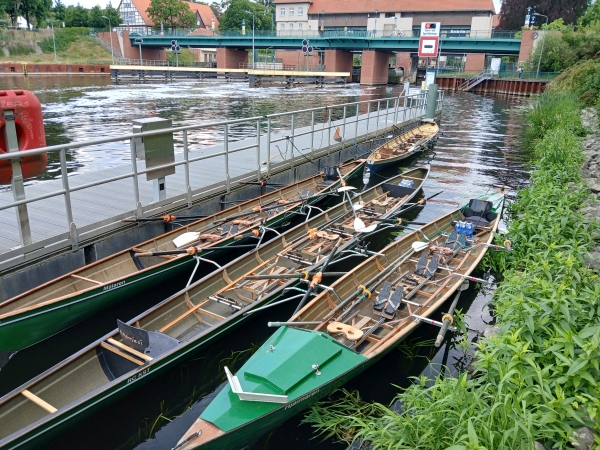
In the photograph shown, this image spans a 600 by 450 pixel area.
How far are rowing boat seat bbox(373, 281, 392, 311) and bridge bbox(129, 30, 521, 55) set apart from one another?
5897cm

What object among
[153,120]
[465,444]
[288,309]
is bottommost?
[288,309]

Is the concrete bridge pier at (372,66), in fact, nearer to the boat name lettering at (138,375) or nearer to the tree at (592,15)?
the tree at (592,15)

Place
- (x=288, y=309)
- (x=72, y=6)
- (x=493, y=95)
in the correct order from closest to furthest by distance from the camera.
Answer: (x=288, y=309) → (x=493, y=95) → (x=72, y=6)

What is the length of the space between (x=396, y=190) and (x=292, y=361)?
8.79m

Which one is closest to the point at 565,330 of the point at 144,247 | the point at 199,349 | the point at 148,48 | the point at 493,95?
the point at 199,349

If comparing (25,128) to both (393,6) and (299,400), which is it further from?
(393,6)

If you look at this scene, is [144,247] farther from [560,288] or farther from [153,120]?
[560,288]

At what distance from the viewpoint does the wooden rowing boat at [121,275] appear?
6500 millimetres

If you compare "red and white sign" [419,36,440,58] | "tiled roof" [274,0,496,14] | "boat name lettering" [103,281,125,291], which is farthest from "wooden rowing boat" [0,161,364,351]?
"tiled roof" [274,0,496,14]

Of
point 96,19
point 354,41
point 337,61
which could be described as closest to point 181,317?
point 354,41

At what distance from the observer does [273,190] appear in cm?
1315

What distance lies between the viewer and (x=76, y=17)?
3506 inches

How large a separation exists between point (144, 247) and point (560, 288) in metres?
6.78

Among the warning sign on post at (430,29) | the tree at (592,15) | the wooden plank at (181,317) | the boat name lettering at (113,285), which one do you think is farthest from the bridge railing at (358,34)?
the wooden plank at (181,317)
